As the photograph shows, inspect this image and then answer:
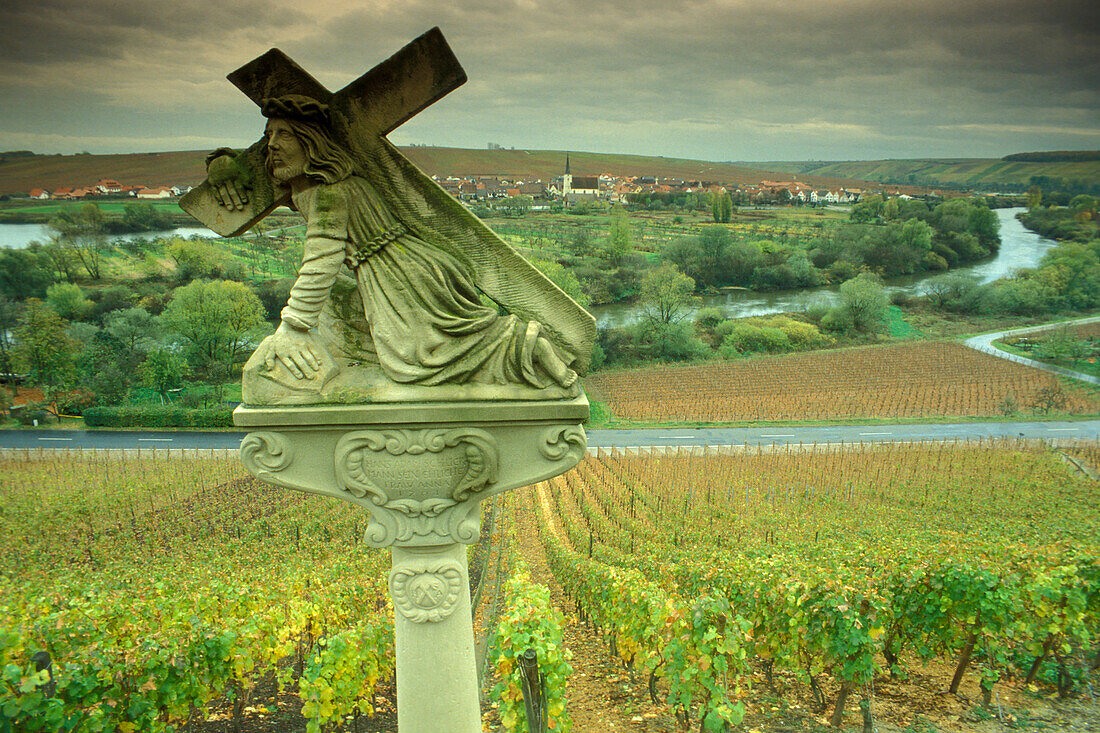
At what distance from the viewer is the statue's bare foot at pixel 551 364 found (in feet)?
13.3

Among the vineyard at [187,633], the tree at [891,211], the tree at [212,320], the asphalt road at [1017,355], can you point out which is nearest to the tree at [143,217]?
the tree at [212,320]

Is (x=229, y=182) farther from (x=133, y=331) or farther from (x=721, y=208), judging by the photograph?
(x=721, y=208)

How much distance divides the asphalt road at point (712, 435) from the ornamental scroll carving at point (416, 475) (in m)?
22.8

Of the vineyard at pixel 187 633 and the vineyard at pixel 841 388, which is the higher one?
the vineyard at pixel 187 633

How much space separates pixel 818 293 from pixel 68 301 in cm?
6018

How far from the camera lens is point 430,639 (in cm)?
421

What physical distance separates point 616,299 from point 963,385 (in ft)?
89.3

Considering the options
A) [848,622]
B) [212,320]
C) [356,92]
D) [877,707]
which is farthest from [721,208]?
[356,92]

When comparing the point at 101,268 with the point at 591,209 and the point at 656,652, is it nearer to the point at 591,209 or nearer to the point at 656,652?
the point at 591,209

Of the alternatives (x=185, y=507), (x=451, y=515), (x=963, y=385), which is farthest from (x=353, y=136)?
(x=963, y=385)

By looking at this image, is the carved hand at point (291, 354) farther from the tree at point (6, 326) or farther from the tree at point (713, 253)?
the tree at point (713, 253)

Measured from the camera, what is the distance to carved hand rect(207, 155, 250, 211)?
4.17 meters

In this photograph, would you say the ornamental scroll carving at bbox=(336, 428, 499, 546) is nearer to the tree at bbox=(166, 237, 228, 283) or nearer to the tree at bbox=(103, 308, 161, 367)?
the tree at bbox=(103, 308, 161, 367)

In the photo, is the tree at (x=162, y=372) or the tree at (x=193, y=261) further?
the tree at (x=193, y=261)
